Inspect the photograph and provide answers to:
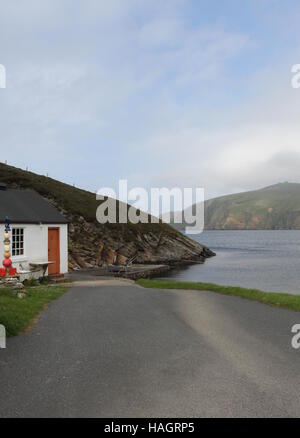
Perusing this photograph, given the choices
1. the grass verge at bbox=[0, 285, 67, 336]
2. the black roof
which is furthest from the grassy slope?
the grass verge at bbox=[0, 285, 67, 336]

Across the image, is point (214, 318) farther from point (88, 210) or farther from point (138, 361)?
point (88, 210)

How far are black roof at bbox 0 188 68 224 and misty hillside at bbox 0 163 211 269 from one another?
15.0m

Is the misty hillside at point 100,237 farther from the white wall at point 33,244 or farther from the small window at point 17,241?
the small window at point 17,241

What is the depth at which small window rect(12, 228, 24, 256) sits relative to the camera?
25000 mm

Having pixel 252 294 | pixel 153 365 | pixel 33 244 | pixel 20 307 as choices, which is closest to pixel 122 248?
pixel 33 244

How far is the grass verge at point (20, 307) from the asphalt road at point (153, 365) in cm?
50

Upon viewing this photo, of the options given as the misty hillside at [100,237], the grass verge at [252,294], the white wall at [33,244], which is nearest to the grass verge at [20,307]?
the white wall at [33,244]

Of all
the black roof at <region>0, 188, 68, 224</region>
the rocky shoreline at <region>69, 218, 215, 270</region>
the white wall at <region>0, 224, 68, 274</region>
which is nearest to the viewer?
the white wall at <region>0, 224, 68, 274</region>

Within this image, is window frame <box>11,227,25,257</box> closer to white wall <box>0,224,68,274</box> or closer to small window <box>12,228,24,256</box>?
small window <box>12,228,24,256</box>

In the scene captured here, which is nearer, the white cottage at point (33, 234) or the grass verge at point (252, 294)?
the grass verge at point (252, 294)

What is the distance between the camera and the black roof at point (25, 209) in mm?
25125

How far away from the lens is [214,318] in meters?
12.5
